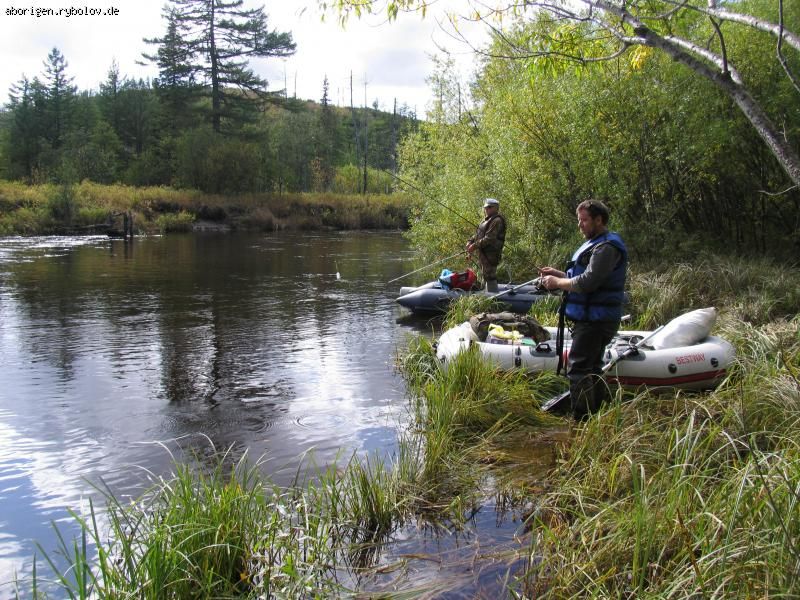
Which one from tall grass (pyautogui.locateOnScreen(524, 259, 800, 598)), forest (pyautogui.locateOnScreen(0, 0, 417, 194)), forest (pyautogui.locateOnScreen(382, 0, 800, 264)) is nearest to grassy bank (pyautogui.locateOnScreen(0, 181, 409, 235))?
forest (pyautogui.locateOnScreen(0, 0, 417, 194))

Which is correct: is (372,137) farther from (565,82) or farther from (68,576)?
(68,576)

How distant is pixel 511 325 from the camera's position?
23.4ft

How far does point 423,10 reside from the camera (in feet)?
15.6

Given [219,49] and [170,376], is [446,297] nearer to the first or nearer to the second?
[170,376]

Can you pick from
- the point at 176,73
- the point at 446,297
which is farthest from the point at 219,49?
the point at 446,297

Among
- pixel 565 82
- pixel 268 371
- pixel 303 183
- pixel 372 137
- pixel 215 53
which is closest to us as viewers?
pixel 268 371

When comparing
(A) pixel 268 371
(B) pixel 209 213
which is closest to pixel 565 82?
(A) pixel 268 371

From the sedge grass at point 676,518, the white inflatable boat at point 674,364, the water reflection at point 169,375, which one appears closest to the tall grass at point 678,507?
the sedge grass at point 676,518

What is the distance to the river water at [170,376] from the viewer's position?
493 centimetres

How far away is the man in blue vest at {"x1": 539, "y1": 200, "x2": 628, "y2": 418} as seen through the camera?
4.73 m

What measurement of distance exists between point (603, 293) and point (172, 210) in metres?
29.1

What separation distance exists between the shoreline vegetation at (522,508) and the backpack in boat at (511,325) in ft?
3.54

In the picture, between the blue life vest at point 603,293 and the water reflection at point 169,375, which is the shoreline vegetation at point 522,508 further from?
the blue life vest at point 603,293

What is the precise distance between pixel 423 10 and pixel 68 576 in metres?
3.97
